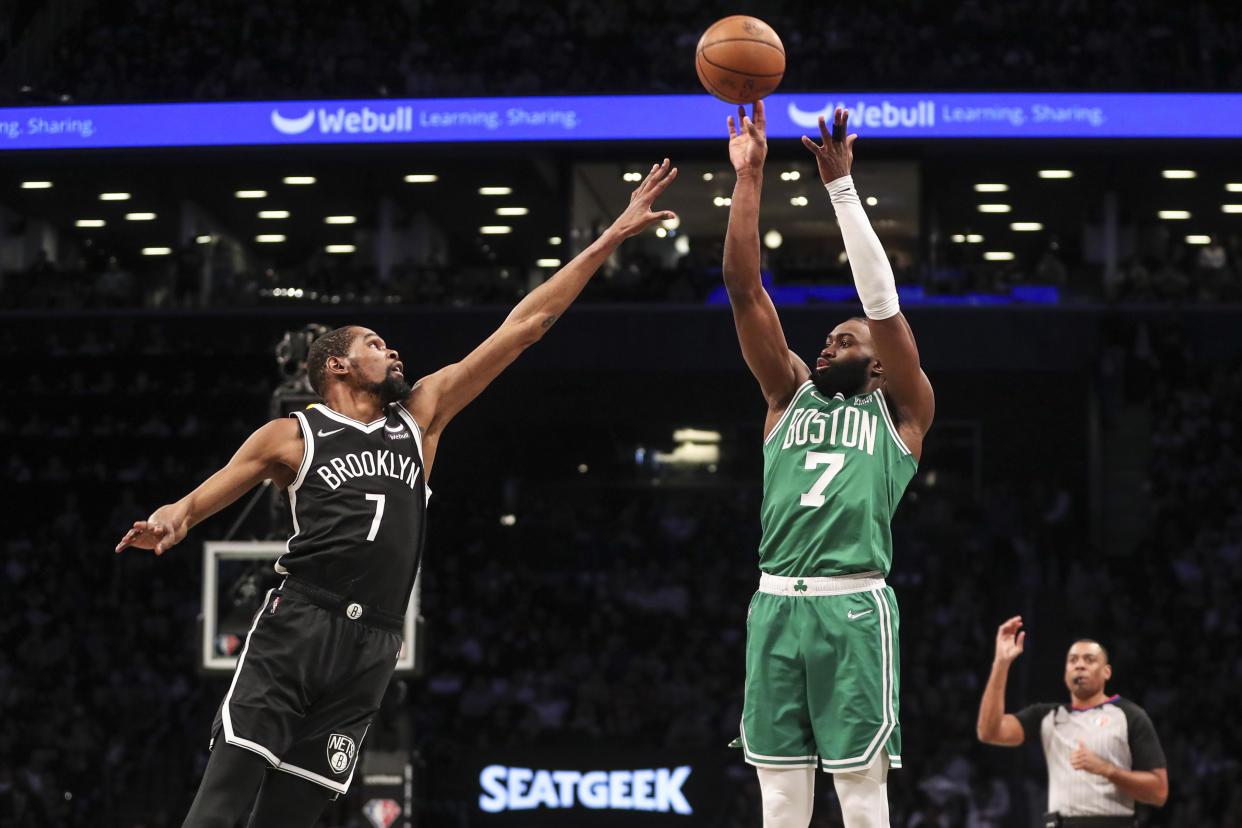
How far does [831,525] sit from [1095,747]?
12.5 ft

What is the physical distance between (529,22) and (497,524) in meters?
6.72

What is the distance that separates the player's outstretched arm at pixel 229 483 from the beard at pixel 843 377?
5.56 ft

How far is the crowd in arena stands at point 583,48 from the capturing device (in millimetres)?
19141

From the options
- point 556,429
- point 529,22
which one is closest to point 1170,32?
point 529,22

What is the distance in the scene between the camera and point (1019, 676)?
17.3 meters

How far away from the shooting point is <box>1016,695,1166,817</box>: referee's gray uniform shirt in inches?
312

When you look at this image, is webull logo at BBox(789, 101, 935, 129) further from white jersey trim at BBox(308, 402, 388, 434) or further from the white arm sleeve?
white jersey trim at BBox(308, 402, 388, 434)

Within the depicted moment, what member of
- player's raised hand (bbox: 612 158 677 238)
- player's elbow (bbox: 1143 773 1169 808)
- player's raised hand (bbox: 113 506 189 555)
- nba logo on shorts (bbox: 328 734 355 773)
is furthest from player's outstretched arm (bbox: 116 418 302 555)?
player's elbow (bbox: 1143 773 1169 808)

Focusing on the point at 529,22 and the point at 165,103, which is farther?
the point at 529,22

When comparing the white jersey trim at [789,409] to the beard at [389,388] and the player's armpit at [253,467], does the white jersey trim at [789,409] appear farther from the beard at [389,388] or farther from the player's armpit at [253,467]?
the player's armpit at [253,467]

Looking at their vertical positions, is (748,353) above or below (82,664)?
above

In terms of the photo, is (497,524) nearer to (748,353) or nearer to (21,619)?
(21,619)

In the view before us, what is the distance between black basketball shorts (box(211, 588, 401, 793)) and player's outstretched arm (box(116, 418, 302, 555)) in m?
0.37

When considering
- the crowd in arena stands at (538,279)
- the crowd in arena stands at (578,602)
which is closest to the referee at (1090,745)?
the crowd in arena stands at (578,602)
